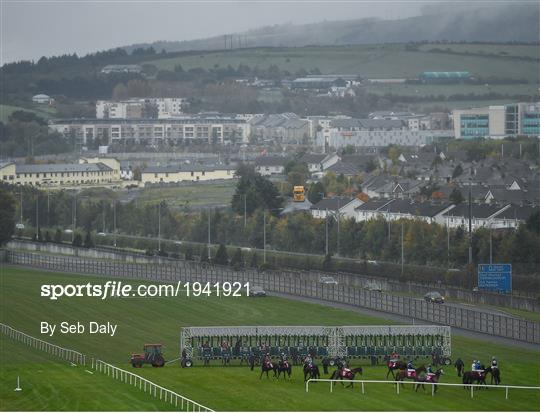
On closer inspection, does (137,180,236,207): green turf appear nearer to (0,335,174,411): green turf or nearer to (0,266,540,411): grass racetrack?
(0,266,540,411): grass racetrack

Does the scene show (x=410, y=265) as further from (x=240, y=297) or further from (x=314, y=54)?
(x=314, y=54)

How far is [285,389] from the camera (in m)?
26.0

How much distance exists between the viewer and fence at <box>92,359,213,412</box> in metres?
24.0

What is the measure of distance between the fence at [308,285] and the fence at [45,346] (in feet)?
20.5

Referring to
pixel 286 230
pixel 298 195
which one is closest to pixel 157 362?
pixel 286 230

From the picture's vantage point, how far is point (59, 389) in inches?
1011

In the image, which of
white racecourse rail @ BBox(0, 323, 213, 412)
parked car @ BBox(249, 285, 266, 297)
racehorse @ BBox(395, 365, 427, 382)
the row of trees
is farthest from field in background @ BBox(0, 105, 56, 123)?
racehorse @ BBox(395, 365, 427, 382)

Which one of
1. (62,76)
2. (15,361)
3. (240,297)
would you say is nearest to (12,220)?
(240,297)

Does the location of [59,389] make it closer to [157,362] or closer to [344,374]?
[157,362]

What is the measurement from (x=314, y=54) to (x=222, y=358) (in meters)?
115

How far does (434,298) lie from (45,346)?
9.62 metres

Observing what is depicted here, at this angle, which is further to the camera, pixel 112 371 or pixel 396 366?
pixel 112 371

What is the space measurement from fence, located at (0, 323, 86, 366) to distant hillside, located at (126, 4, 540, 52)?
396 ft

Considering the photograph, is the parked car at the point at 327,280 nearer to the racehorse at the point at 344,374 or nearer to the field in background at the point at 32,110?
the racehorse at the point at 344,374
